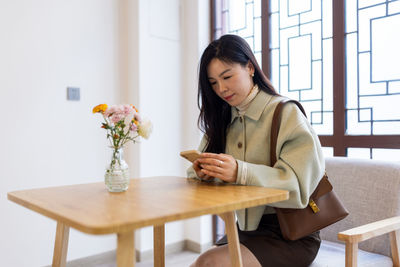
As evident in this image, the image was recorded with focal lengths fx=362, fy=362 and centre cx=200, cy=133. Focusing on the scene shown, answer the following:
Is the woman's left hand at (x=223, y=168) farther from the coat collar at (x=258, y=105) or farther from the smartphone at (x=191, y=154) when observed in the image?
the coat collar at (x=258, y=105)

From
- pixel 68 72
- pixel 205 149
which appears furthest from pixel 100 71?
pixel 205 149

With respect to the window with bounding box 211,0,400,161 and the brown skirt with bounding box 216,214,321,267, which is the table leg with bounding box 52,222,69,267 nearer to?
the brown skirt with bounding box 216,214,321,267

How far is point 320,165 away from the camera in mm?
1257

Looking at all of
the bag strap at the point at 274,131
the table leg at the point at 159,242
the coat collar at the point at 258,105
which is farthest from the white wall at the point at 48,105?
the bag strap at the point at 274,131

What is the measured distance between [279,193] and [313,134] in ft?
1.12

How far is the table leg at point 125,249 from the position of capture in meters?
0.83

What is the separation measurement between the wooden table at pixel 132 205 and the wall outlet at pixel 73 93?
1390 millimetres

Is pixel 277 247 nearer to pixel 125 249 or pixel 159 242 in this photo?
pixel 159 242

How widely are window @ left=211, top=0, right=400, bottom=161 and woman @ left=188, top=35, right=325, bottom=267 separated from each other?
0.89 m

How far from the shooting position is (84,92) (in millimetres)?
2643

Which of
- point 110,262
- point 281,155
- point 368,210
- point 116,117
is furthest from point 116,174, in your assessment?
point 110,262

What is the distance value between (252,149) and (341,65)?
45.0 inches

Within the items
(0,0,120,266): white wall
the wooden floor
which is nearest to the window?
(0,0,120,266): white wall

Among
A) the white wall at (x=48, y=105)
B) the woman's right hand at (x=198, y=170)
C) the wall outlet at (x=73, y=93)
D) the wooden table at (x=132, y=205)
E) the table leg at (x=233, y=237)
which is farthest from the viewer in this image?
the wall outlet at (x=73, y=93)
